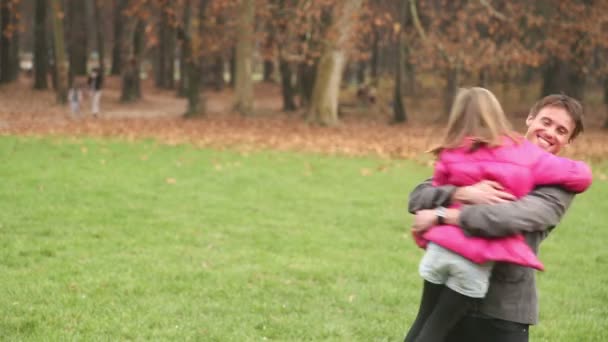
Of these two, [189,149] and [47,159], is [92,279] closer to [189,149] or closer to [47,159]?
[47,159]

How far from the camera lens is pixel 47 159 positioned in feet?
49.3

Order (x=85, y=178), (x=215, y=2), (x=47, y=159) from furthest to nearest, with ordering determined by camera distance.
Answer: (x=215, y=2)
(x=47, y=159)
(x=85, y=178)

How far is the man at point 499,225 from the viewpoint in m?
3.48

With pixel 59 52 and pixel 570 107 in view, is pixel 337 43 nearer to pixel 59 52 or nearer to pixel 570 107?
pixel 59 52

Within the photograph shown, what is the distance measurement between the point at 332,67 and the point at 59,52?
1124 cm

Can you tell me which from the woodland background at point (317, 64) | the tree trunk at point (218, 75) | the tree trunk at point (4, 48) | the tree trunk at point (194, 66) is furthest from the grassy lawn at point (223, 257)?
the tree trunk at point (218, 75)

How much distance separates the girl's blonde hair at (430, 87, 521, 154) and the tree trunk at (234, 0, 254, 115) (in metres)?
24.8

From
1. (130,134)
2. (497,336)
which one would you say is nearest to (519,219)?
(497,336)

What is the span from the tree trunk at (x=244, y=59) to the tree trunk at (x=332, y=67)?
12.5ft

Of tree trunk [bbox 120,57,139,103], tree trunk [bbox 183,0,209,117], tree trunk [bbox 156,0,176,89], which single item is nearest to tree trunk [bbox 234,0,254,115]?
tree trunk [bbox 183,0,209,117]

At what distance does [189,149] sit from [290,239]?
9.46 metres

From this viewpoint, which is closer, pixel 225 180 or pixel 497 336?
pixel 497 336

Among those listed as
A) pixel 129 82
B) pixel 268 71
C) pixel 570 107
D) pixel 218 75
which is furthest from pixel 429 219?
pixel 268 71

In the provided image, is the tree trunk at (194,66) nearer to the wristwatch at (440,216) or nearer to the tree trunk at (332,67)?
the tree trunk at (332,67)
